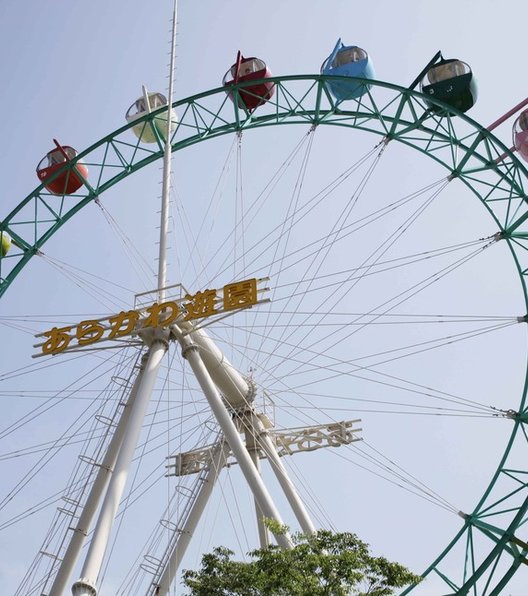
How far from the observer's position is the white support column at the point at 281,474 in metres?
24.0

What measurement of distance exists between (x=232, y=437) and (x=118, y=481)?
118 inches

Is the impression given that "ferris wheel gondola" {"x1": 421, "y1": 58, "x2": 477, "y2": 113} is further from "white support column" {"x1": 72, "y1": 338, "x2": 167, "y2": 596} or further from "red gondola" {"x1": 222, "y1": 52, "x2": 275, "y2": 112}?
"white support column" {"x1": 72, "y1": 338, "x2": 167, "y2": 596}

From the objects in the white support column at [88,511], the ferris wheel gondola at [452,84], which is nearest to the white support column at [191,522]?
the white support column at [88,511]

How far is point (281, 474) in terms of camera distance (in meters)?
25.1

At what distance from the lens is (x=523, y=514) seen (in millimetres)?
23578

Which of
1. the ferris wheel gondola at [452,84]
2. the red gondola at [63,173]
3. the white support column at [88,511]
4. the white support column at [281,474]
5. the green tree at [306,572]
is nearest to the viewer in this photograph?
the green tree at [306,572]

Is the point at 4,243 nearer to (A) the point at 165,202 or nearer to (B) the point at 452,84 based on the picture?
(A) the point at 165,202

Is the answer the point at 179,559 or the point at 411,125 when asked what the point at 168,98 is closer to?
the point at 411,125

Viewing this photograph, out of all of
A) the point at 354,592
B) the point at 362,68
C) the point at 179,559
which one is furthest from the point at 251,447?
the point at 362,68

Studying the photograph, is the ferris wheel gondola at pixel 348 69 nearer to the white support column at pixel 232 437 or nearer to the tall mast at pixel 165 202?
the tall mast at pixel 165 202

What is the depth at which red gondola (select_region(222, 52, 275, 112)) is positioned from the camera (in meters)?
28.1

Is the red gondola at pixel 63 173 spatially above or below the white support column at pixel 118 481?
above

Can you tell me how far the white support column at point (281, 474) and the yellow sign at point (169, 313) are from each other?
155 inches

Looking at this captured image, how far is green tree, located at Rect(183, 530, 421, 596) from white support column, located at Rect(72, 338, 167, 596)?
1779 mm
